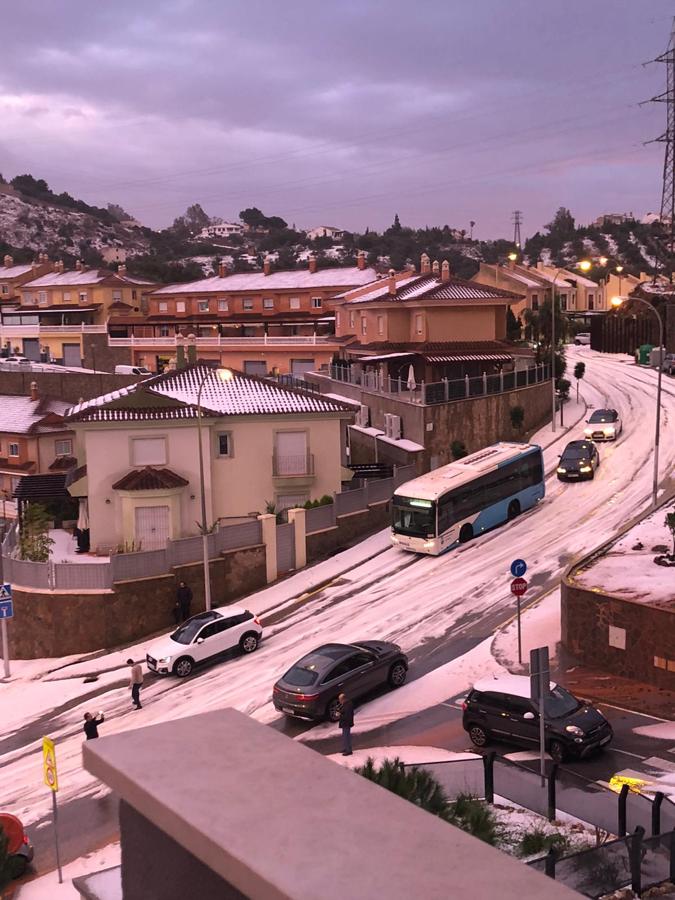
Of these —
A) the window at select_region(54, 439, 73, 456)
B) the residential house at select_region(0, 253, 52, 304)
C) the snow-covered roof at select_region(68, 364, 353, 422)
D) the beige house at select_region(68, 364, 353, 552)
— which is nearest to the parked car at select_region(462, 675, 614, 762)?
the beige house at select_region(68, 364, 353, 552)

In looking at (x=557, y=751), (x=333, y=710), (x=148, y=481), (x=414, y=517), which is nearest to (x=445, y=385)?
(x=414, y=517)

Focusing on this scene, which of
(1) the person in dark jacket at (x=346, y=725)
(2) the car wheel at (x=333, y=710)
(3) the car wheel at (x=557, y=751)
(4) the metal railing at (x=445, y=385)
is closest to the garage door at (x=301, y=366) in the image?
(4) the metal railing at (x=445, y=385)

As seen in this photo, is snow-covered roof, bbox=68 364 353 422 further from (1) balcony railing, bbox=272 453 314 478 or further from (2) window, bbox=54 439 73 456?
(2) window, bbox=54 439 73 456

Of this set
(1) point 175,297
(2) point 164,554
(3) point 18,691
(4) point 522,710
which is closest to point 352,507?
(2) point 164,554

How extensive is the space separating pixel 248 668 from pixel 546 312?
54567 mm

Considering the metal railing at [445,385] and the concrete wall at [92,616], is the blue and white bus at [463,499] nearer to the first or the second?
the metal railing at [445,385]

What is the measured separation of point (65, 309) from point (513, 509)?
77.5m

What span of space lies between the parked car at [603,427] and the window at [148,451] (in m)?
24.3

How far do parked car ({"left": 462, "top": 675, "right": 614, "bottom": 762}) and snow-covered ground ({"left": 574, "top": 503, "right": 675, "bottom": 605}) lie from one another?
5.34 m

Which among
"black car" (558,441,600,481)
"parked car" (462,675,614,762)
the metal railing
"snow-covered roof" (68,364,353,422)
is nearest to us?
"parked car" (462,675,614,762)

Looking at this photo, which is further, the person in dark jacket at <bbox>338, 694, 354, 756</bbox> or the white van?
the white van

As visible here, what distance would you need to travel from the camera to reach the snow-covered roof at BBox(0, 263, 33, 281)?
386 feet

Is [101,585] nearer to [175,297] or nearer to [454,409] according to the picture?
[454,409]

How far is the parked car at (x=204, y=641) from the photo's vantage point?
1100 inches
